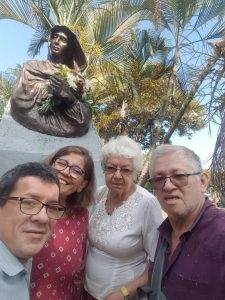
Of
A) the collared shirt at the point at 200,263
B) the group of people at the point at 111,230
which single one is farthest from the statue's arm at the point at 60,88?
the collared shirt at the point at 200,263

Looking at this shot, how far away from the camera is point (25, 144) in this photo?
4.50m

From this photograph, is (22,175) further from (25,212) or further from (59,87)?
(59,87)

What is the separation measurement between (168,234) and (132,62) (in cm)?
1183

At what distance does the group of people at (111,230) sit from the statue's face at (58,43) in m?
3.02

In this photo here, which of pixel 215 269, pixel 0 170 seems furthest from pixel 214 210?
pixel 0 170

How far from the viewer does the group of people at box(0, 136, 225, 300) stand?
1.47 m

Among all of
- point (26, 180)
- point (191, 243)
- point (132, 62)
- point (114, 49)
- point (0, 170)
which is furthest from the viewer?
point (132, 62)

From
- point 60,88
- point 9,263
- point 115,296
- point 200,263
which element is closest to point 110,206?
point 115,296

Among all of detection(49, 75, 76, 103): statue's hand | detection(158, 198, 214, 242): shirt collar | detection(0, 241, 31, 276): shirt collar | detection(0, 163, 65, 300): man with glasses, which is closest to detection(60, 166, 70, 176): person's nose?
detection(158, 198, 214, 242): shirt collar

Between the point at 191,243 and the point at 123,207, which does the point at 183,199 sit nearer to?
the point at 191,243

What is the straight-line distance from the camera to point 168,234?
1959 millimetres

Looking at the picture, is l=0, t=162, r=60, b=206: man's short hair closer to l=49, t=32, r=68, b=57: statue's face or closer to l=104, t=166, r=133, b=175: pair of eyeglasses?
l=104, t=166, r=133, b=175: pair of eyeglasses

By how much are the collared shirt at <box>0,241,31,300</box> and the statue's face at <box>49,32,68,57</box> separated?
4.24 m

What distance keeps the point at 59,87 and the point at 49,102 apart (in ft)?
0.79
